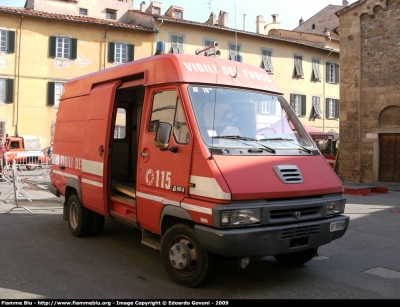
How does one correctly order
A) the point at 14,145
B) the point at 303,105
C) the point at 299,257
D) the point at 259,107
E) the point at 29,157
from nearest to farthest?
the point at 259,107, the point at 299,257, the point at 29,157, the point at 14,145, the point at 303,105

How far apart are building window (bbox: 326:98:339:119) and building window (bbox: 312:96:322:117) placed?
3.28ft

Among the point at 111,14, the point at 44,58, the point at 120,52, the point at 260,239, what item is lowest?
the point at 260,239

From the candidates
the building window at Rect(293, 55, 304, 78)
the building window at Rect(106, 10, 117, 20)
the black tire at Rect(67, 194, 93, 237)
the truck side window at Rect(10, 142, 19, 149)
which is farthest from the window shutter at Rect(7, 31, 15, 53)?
the black tire at Rect(67, 194, 93, 237)

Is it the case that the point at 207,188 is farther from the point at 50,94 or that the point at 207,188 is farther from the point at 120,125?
the point at 50,94

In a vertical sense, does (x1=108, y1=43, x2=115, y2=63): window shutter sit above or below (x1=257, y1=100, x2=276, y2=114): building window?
above

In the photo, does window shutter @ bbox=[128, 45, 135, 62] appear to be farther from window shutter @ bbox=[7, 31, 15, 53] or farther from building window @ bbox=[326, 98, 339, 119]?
building window @ bbox=[326, 98, 339, 119]

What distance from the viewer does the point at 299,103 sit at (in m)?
35.3

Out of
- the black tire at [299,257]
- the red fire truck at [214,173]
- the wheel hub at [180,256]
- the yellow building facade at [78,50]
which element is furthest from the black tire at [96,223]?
the yellow building facade at [78,50]

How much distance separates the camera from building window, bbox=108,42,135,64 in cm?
2936

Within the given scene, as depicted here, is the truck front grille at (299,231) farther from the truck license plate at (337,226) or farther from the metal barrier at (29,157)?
the metal barrier at (29,157)

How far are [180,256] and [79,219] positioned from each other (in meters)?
2.95

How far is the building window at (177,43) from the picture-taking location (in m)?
30.4

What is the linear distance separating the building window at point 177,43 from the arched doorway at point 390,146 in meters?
15.4

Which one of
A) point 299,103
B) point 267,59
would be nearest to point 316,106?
point 299,103
